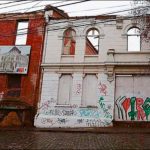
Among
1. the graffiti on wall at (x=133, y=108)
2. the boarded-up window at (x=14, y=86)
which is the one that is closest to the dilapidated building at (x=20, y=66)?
the boarded-up window at (x=14, y=86)

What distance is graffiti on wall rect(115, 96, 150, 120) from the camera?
18.9 metres

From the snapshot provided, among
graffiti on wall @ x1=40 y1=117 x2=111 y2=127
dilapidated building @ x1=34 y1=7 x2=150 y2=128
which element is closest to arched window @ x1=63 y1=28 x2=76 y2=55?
dilapidated building @ x1=34 y1=7 x2=150 y2=128

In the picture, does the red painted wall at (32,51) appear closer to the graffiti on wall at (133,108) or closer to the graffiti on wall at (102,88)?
the graffiti on wall at (102,88)

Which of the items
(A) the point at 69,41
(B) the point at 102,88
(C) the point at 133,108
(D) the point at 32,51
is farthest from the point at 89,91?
(D) the point at 32,51

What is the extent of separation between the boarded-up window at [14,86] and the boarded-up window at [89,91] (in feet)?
16.3

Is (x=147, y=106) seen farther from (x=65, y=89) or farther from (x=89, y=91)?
(x=65, y=89)

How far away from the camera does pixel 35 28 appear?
2212cm

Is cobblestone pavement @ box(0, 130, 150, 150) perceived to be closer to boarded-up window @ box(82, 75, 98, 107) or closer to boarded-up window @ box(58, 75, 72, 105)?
boarded-up window @ box(82, 75, 98, 107)

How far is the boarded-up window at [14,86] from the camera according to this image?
21.4m

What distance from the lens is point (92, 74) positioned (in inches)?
798

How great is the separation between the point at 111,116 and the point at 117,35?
5.70 metres

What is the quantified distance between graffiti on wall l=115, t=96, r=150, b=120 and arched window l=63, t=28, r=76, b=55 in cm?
528

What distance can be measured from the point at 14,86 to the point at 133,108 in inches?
348

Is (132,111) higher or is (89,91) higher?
(89,91)
